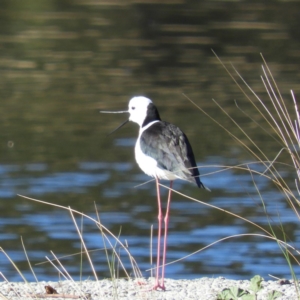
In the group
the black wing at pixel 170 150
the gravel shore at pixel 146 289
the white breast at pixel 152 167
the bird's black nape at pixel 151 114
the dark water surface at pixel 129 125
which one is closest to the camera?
the gravel shore at pixel 146 289

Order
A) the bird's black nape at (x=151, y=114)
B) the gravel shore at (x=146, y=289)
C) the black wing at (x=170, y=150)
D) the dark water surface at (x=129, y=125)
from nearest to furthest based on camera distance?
the gravel shore at (x=146, y=289) < the black wing at (x=170, y=150) < the bird's black nape at (x=151, y=114) < the dark water surface at (x=129, y=125)

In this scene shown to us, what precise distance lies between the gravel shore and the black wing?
713mm

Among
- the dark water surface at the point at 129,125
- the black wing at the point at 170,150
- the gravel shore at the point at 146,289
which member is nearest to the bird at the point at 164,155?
the black wing at the point at 170,150

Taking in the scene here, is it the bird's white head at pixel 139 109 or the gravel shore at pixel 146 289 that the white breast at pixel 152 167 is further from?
the gravel shore at pixel 146 289

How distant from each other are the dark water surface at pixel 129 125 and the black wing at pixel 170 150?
46.6 inches

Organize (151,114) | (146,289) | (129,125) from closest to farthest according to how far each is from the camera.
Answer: (146,289)
(151,114)
(129,125)

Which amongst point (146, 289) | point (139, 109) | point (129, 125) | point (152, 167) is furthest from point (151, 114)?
point (129, 125)

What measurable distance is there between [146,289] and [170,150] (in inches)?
33.7

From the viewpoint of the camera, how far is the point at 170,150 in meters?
5.54

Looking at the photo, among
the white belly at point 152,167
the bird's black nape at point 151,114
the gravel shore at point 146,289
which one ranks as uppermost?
the bird's black nape at point 151,114

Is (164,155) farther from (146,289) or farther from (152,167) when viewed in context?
(146,289)

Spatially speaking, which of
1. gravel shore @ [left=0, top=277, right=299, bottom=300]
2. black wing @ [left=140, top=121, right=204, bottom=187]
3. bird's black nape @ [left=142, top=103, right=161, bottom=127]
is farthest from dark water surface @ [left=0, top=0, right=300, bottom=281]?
black wing @ [left=140, top=121, right=204, bottom=187]

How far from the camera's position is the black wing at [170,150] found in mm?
5422

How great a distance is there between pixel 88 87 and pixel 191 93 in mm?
1450
